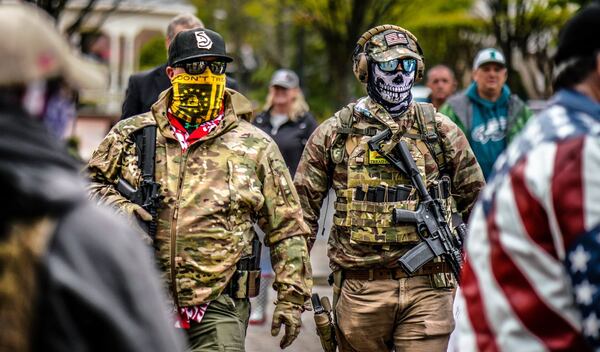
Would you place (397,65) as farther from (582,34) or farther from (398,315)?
(582,34)

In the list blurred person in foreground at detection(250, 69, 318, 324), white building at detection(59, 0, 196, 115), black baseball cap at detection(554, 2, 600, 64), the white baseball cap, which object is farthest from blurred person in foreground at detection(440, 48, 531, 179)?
white building at detection(59, 0, 196, 115)

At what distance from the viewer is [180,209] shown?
5.38m

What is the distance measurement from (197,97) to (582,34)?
2794 millimetres

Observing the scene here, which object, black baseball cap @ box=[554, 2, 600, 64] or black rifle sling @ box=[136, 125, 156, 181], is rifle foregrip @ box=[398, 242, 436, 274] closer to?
black rifle sling @ box=[136, 125, 156, 181]

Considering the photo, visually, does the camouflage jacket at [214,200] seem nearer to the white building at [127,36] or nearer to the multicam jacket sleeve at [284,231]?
the multicam jacket sleeve at [284,231]

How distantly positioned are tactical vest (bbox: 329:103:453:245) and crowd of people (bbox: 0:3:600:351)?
11mm

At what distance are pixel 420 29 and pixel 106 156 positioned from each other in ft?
77.3

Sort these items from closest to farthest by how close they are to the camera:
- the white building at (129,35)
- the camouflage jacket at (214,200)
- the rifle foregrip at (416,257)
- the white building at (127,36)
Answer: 1. the camouflage jacket at (214,200)
2. the rifle foregrip at (416,257)
3. the white building at (127,36)
4. the white building at (129,35)

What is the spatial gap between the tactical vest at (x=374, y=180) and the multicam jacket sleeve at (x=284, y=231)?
2.02 feet

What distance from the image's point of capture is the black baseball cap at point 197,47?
5.69m

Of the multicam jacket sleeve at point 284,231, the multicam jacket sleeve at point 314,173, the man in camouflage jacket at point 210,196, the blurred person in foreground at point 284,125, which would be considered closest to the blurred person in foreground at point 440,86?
the blurred person in foreground at point 284,125

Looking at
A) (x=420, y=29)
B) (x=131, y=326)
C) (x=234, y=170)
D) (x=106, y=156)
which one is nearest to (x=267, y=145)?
(x=234, y=170)

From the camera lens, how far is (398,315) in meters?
6.19

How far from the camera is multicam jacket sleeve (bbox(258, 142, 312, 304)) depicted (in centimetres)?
557
